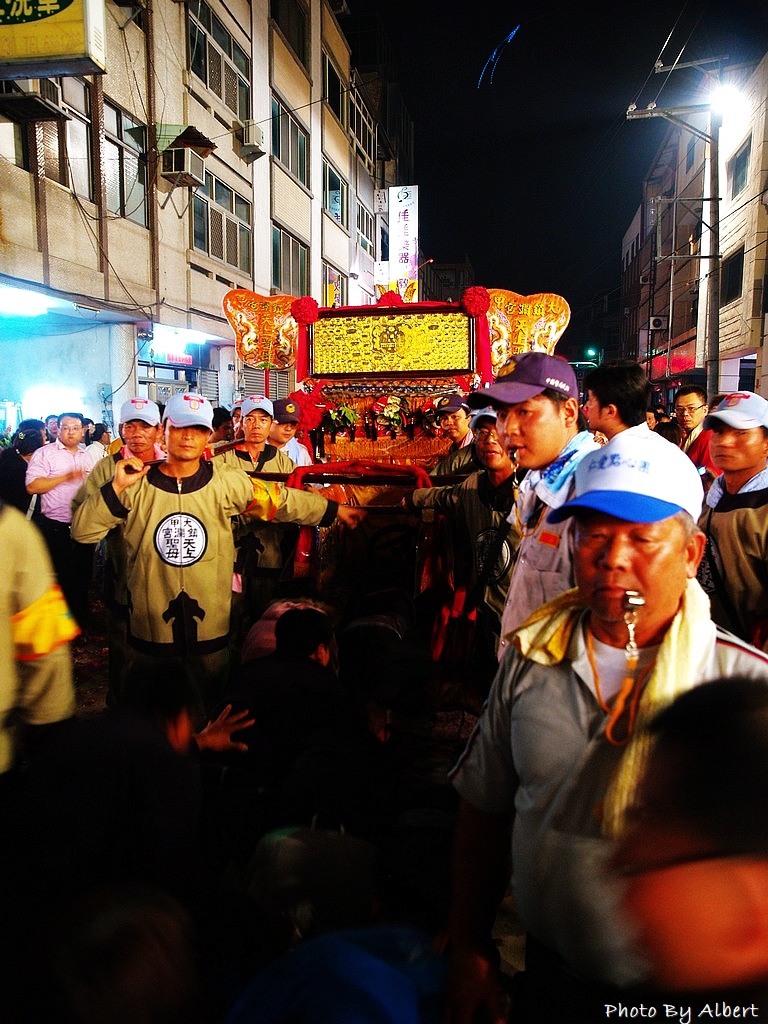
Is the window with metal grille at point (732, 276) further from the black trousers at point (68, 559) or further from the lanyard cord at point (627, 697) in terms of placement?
the lanyard cord at point (627, 697)

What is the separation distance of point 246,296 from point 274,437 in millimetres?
2499

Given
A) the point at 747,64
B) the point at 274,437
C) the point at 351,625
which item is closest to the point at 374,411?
the point at 274,437

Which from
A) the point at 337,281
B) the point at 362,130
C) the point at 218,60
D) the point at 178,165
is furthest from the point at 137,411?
the point at 362,130

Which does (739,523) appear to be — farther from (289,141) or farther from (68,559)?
(289,141)

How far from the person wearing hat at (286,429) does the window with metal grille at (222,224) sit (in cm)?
1092

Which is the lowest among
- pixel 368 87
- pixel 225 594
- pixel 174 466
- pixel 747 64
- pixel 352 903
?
pixel 352 903

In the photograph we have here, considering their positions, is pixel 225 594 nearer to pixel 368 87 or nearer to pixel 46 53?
pixel 46 53

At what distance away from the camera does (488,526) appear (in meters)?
3.87

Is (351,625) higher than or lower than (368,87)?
lower

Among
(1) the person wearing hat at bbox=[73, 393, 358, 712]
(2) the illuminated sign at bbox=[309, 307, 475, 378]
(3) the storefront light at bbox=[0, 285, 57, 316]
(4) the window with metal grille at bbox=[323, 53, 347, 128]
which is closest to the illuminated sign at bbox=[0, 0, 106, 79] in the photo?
(2) the illuminated sign at bbox=[309, 307, 475, 378]

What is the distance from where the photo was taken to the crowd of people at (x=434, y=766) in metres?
1.21

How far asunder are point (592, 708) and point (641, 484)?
494 millimetres

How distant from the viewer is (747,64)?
61.8 ft

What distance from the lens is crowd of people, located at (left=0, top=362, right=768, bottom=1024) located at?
1214 mm
